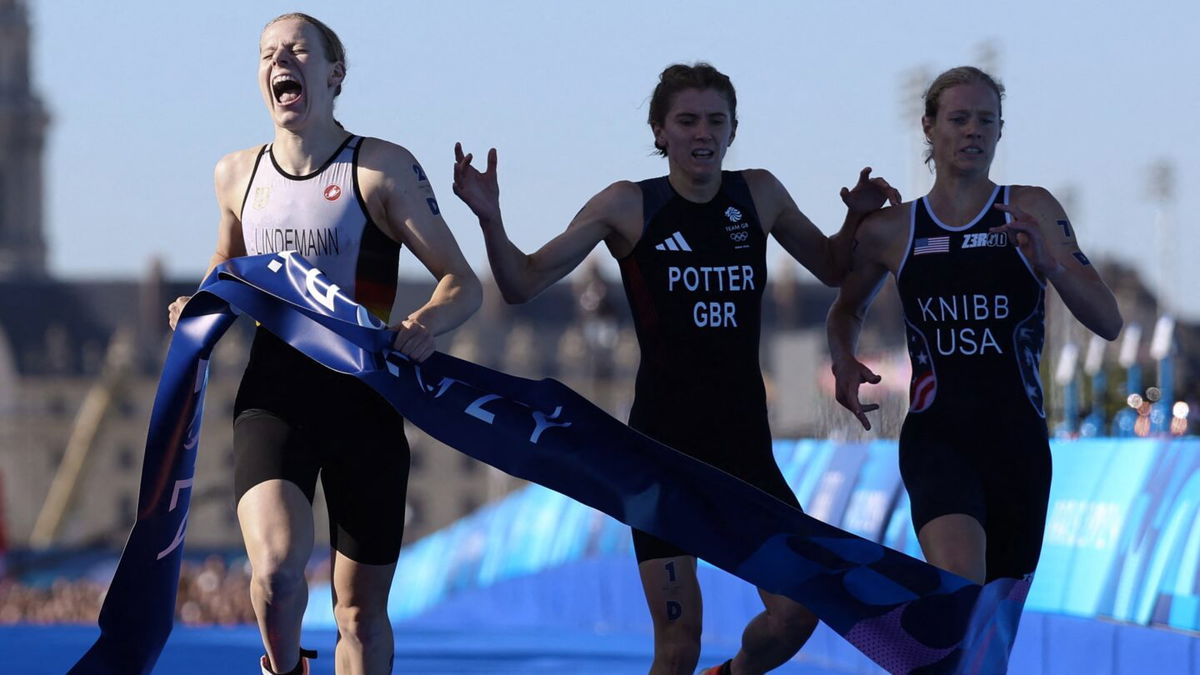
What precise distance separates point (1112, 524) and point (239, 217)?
162 inches

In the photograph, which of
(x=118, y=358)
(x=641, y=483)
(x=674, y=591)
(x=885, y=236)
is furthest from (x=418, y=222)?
(x=118, y=358)

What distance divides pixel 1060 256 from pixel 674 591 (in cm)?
151

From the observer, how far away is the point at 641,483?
6188 mm

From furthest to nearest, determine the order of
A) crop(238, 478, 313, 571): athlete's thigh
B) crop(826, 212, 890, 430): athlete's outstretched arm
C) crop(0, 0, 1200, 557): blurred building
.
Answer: crop(0, 0, 1200, 557): blurred building < crop(826, 212, 890, 430): athlete's outstretched arm < crop(238, 478, 313, 571): athlete's thigh

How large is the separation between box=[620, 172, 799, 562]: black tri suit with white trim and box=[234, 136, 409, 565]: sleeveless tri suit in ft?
2.63

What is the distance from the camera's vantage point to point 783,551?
6156 mm

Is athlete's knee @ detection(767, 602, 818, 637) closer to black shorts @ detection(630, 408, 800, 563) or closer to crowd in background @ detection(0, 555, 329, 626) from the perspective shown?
black shorts @ detection(630, 408, 800, 563)

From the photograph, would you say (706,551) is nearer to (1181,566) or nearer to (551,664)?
(1181,566)

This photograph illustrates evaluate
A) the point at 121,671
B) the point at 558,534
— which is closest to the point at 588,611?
the point at 558,534

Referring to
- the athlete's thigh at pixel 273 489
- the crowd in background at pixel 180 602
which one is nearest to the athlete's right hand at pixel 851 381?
the athlete's thigh at pixel 273 489

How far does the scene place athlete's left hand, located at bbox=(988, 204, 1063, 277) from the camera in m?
6.16

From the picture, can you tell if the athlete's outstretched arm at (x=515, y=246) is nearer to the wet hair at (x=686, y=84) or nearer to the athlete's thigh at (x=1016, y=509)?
the wet hair at (x=686, y=84)

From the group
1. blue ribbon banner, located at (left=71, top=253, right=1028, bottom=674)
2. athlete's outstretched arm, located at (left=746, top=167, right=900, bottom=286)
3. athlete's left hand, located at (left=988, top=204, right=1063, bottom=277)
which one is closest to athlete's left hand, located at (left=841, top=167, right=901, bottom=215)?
athlete's outstretched arm, located at (left=746, top=167, right=900, bottom=286)

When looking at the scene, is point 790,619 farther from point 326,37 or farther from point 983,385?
point 326,37
